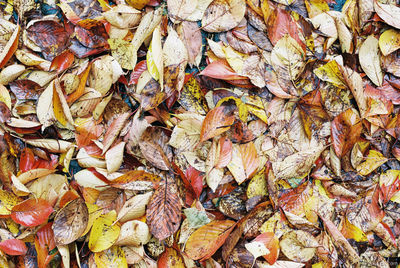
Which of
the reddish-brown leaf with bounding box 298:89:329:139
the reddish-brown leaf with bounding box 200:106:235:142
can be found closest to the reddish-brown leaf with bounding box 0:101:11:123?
the reddish-brown leaf with bounding box 200:106:235:142

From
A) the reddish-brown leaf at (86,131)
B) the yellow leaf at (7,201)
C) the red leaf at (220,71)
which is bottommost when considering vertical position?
the yellow leaf at (7,201)

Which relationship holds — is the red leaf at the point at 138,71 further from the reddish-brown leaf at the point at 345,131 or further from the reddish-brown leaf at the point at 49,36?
the reddish-brown leaf at the point at 345,131

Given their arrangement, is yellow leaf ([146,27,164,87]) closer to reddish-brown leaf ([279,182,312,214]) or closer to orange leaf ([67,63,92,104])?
orange leaf ([67,63,92,104])

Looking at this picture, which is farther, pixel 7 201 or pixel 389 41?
pixel 389 41

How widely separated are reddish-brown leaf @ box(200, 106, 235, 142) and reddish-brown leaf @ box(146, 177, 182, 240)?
157mm

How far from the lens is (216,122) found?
0.87m

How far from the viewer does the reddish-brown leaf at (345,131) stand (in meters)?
0.93

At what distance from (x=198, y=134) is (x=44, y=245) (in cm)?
45

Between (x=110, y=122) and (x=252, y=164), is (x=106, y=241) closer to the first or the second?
(x=110, y=122)

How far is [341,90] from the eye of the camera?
3.13 ft

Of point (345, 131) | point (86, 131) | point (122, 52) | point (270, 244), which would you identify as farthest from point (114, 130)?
point (345, 131)

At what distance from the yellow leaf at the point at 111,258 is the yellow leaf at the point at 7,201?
23cm

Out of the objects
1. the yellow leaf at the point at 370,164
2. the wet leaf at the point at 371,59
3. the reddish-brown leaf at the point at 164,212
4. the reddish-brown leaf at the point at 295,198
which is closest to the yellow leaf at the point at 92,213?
the reddish-brown leaf at the point at 164,212

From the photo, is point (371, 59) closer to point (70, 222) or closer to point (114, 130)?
point (114, 130)
